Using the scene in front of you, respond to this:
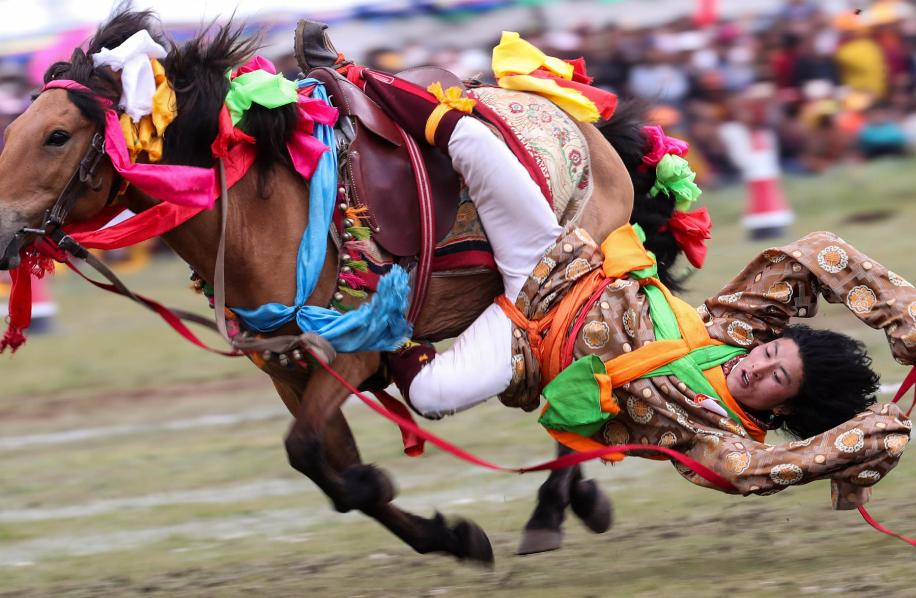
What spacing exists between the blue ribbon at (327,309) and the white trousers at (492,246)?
219 mm

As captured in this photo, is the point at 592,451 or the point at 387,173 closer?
the point at 592,451

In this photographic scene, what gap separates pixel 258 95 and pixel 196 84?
0.19 m

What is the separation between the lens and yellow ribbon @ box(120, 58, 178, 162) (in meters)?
4.04

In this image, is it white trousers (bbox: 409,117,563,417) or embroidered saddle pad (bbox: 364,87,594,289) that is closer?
white trousers (bbox: 409,117,563,417)

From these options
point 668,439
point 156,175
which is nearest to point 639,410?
point 668,439

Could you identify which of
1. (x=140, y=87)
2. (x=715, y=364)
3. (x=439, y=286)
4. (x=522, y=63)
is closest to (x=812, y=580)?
(x=715, y=364)

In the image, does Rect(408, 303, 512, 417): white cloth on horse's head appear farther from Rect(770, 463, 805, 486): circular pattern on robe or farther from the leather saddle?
Rect(770, 463, 805, 486): circular pattern on robe

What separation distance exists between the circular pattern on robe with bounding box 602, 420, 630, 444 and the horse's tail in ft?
3.05

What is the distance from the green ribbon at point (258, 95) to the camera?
4152 mm

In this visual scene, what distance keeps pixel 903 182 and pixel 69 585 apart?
9024 millimetres

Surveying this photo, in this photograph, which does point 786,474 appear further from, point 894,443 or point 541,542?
point 541,542

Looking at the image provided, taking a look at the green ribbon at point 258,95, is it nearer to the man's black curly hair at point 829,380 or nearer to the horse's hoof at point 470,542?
the horse's hoof at point 470,542

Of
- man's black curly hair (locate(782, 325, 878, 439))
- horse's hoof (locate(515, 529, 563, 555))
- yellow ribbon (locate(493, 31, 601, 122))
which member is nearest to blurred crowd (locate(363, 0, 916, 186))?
yellow ribbon (locate(493, 31, 601, 122))

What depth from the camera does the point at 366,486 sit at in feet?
14.5
